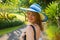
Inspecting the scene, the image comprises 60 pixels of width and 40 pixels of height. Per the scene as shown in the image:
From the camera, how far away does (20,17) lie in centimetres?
323

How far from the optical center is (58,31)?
8.13ft

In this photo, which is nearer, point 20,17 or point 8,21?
point 20,17

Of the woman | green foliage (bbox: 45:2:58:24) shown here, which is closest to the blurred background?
green foliage (bbox: 45:2:58:24)

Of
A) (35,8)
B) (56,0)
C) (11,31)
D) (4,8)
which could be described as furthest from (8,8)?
(35,8)

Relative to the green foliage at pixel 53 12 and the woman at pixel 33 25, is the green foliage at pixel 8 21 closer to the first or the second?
the green foliage at pixel 53 12

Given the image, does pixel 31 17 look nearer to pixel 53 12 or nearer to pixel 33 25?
pixel 33 25

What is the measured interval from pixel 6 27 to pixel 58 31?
1321mm

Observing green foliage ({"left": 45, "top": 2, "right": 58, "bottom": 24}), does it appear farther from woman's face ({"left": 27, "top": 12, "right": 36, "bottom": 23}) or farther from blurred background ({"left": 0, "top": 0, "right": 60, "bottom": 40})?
woman's face ({"left": 27, "top": 12, "right": 36, "bottom": 23})

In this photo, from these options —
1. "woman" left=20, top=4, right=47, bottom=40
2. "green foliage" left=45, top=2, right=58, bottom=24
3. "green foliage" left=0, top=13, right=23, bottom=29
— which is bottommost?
"green foliage" left=0, top=13, right=23, bottom=29

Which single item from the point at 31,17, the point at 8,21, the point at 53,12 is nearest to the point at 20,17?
the point at 8,21

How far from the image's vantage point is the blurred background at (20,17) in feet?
8.26

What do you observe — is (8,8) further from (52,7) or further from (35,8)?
(35,8)

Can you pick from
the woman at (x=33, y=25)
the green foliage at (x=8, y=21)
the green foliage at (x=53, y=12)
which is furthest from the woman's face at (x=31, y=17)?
the green foliage at (x=8, y=21)

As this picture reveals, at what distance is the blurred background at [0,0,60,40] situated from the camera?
8.26 ft
